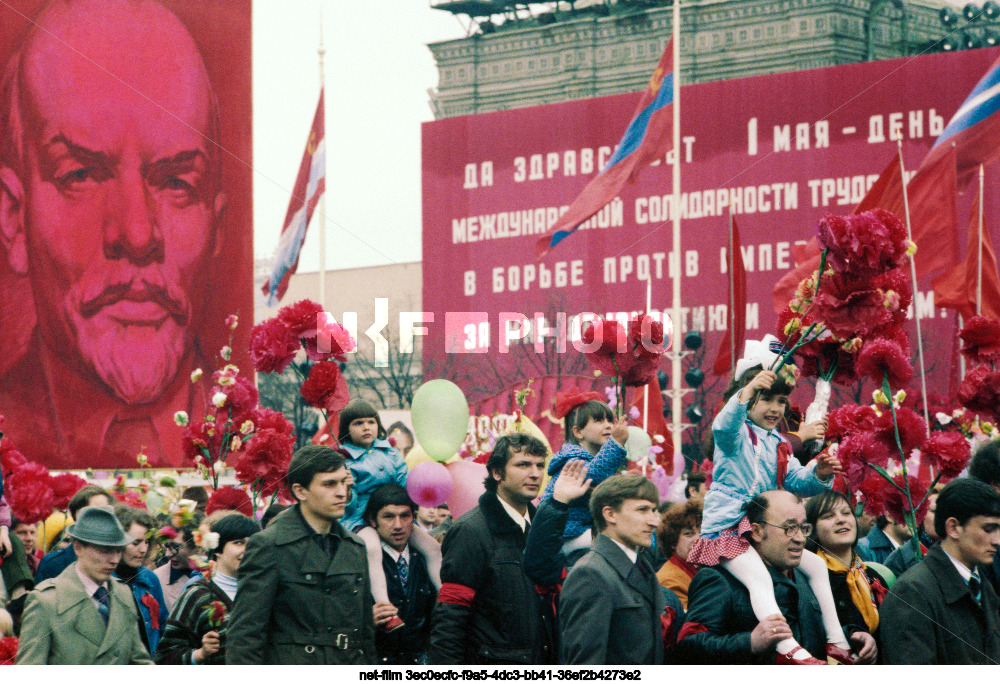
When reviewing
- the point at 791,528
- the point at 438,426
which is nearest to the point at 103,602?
the point at 791,528

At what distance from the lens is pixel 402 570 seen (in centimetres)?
657

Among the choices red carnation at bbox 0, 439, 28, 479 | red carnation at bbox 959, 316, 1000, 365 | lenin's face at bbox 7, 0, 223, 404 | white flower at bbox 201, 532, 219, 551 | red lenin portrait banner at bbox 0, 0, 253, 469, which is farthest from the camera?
lenin's face at bbox 7, 0, 223, 404

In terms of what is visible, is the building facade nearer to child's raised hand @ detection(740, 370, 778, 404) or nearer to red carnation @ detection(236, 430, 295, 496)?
red carnation @ detection(236, 430, 295, 496)

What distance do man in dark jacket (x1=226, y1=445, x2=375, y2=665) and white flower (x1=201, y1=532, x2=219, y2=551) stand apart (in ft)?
1.96

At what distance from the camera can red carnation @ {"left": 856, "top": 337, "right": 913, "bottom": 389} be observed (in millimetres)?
6191

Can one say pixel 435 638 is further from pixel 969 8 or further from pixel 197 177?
pixel 969 8

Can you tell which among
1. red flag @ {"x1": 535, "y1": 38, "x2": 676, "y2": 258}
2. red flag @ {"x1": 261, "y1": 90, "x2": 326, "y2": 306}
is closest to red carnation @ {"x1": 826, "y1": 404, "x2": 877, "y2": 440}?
red flag @ {"x1": 535, "y1": 38, "x2": 676, "y2": 258}

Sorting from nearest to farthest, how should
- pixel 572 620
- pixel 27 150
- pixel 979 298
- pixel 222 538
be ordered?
pixel 572 620
pixel 222 538
pixel 979 298
pixel 27 150

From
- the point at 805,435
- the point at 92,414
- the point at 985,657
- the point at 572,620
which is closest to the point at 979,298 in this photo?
the point at 805,435

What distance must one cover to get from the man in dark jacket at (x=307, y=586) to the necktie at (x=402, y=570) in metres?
1.14

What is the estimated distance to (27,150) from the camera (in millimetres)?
30844

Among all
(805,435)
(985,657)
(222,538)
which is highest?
(805,435)

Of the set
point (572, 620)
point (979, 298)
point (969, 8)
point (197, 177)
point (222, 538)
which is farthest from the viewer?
point (969, 8)

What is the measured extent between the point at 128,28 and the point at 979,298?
81.0 feet
